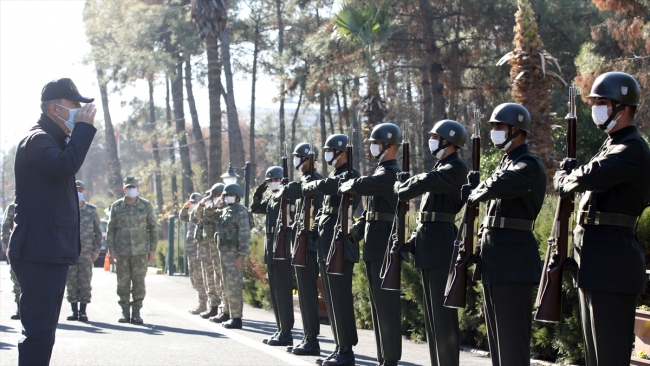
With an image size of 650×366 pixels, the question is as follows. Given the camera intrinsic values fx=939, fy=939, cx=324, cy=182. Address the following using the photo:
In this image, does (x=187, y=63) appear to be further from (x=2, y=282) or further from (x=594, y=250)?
(x=594, y=250)

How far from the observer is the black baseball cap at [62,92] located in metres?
6.64

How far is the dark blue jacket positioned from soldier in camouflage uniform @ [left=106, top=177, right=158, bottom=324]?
7.91 metres

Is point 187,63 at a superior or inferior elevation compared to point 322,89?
superior

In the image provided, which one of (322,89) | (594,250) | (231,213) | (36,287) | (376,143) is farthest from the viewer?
(322,89)

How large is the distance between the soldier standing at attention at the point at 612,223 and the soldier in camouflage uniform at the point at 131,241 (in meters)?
9.49

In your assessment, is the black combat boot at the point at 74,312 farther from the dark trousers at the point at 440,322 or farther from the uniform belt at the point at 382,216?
the dark trousers at the point at 440,322

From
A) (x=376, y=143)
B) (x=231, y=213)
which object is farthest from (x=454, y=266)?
(x=231, y=213)

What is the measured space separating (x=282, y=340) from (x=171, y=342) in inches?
53.6

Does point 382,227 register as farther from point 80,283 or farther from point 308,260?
point 80,283

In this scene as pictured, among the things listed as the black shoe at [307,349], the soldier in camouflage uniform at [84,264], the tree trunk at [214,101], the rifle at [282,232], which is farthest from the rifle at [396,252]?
the tree trunk at [214,101]

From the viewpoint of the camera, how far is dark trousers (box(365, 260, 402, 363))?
8.65 metres

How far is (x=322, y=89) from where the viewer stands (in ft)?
83.9

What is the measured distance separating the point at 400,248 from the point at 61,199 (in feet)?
9.89

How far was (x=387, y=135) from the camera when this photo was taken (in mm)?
8820
